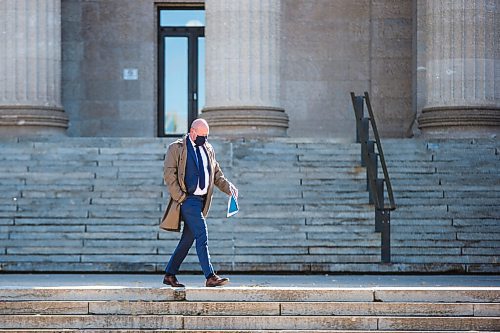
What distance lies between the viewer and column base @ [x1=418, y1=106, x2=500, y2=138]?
22688mm

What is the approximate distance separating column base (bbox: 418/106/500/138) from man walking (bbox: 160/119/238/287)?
9.83m

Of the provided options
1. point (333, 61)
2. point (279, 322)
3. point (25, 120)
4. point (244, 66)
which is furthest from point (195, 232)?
point (333, 61)

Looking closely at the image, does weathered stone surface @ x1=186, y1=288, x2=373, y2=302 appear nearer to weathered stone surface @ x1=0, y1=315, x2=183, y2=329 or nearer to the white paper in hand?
weathered stone surface @ x1=0, y1=315, x2=183, y2=329

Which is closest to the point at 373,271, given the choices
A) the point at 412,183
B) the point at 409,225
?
the point at 409,225

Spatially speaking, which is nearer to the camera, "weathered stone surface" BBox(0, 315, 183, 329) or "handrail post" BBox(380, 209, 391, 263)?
"weathered stone surface" BBox(0, 315, 183, 329)

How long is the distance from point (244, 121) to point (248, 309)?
402 inches

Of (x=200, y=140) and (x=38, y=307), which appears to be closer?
(x=38, y=307)

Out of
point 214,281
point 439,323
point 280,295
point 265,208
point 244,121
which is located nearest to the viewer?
point 439,323

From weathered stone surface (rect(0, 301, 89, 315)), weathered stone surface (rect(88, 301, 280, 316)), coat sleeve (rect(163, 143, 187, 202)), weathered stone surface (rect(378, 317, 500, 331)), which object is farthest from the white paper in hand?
weathered stone surface (rect(378, 317, 500, 331))

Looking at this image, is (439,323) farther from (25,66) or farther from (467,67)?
(25,66)

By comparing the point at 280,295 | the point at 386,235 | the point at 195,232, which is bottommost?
the point at 280,295

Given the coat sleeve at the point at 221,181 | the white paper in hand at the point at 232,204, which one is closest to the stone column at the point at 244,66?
the coat sleeve at the point at 221,181

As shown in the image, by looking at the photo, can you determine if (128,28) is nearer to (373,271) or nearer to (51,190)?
(51,190)

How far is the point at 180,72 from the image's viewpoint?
2847 centimetres
